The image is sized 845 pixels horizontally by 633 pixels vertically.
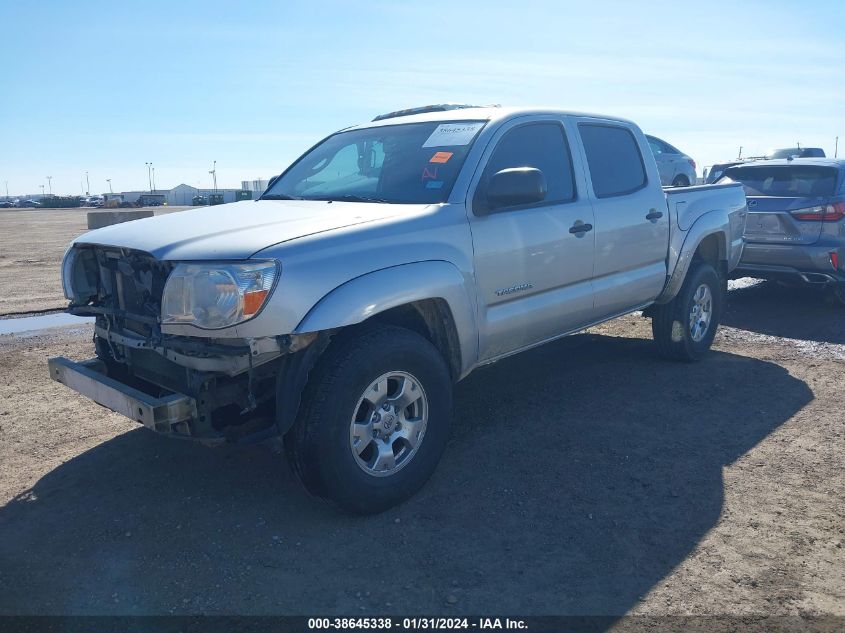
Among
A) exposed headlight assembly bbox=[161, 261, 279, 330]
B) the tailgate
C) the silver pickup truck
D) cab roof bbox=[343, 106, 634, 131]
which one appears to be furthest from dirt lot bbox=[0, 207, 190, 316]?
the tailgate

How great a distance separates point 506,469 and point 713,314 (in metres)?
3.33

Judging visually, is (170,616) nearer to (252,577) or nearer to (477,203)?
(252,577)

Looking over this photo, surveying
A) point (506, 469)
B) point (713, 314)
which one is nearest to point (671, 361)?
point (713, 314)

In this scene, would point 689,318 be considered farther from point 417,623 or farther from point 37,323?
point 37,323

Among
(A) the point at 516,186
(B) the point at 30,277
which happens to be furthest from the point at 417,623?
(B) the point at 30,277

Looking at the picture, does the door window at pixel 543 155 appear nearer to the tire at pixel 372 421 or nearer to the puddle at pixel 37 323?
the tire at pixel 372 421

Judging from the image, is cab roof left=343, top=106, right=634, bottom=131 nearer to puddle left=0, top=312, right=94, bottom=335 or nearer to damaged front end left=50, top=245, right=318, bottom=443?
damaged front end left=50, top=245, right=318, bottom=443

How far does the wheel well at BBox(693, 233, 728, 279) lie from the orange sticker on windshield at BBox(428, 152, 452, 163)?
10.2 ft

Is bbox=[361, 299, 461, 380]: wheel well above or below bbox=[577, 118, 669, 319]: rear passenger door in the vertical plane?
below

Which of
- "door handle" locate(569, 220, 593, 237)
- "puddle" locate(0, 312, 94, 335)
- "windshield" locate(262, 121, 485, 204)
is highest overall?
"windshield" locate(262, 121, 485, 204)

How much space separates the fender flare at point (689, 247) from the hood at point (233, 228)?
9.32 feet

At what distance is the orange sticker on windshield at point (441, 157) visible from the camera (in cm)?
428

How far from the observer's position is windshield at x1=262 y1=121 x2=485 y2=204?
4211mm

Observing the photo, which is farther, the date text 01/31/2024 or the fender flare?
the fender flare
